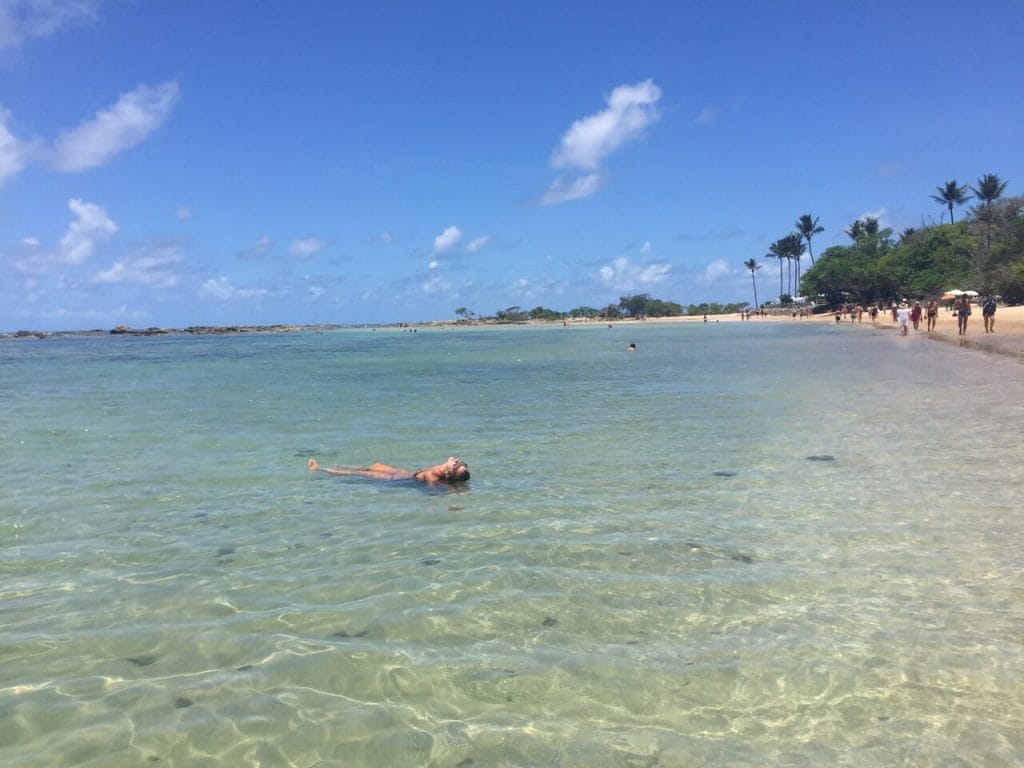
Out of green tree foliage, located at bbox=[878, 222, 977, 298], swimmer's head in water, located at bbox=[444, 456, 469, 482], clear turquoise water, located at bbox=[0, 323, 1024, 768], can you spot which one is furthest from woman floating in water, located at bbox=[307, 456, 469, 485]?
green tree foliage, located at bbox=[878, 222, 977, 298]

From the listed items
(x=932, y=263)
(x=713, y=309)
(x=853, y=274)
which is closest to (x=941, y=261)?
(x=932, y=263)

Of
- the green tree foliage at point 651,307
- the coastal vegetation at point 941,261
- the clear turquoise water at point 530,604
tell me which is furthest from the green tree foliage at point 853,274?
the clear turquoise water at point 530,604

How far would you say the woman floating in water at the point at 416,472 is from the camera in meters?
9.58

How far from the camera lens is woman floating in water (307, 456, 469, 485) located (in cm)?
958

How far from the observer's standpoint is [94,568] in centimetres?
685

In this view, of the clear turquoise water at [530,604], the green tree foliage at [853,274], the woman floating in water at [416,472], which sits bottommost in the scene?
the clear turquoise water at [530,604]

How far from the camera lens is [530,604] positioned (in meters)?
5.78

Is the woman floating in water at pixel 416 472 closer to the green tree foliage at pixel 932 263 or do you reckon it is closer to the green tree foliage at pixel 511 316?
the green tree foliage at pixel 932 263

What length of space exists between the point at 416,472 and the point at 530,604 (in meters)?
4.54

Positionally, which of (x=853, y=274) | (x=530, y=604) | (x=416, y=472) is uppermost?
(x=853, y=274)

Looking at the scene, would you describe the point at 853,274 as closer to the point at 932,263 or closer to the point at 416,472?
the point at 932,263

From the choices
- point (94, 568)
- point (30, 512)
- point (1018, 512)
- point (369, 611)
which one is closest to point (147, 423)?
point (30, 512)

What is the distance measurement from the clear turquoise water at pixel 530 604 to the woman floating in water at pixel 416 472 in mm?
323

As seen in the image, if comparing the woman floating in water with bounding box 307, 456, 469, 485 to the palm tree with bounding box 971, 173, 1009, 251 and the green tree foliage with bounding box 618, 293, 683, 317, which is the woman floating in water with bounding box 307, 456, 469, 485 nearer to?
the palm tree with bounding box 971, 173, 1009, 251
